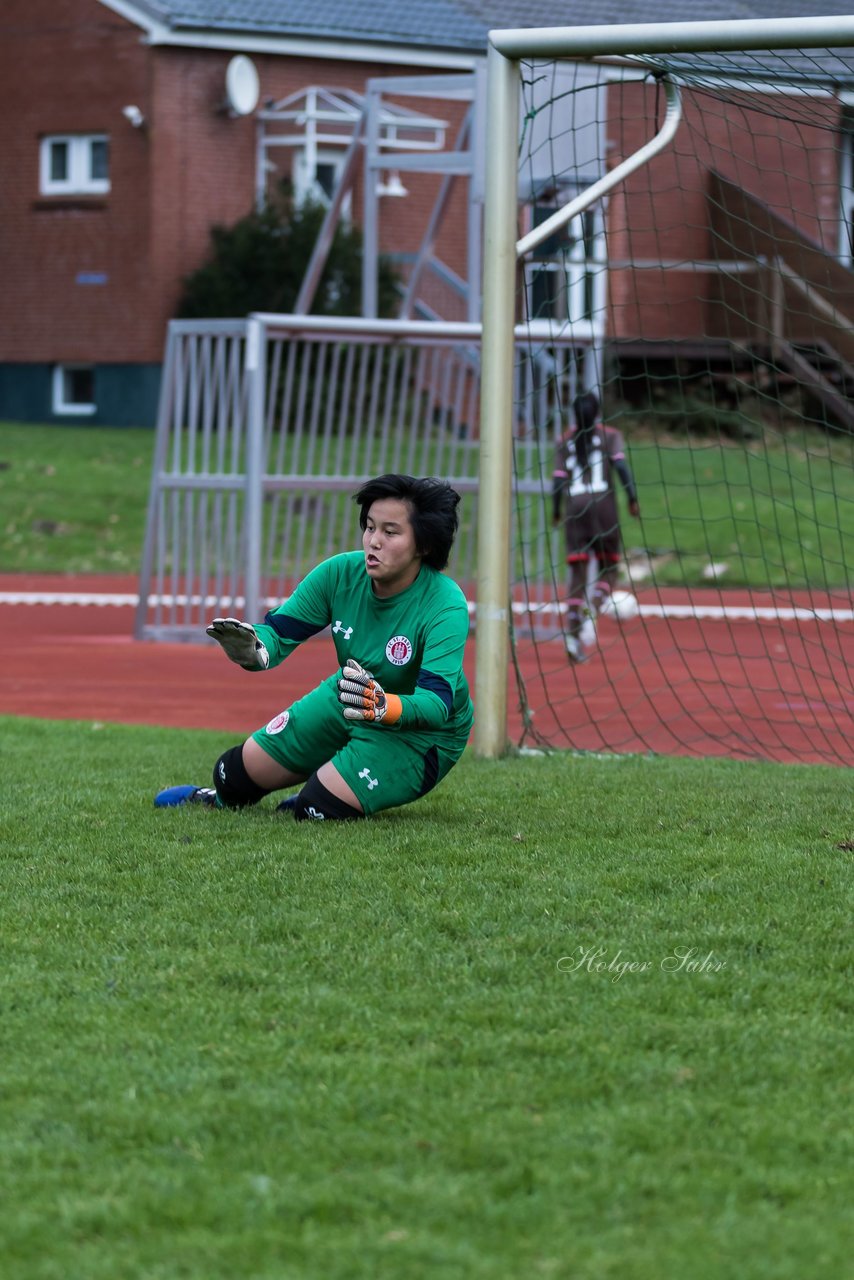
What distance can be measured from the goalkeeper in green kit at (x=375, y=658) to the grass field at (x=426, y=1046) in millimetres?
172

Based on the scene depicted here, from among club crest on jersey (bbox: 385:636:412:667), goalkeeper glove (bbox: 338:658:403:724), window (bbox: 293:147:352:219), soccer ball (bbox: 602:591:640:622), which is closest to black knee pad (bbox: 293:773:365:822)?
club crest on jersey (bbox: 385:636:412:667)

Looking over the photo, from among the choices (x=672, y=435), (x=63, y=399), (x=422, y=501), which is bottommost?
(x=422, y=501)

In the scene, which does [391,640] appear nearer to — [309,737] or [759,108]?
[309,737]

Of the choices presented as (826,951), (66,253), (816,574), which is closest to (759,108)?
(826,951)

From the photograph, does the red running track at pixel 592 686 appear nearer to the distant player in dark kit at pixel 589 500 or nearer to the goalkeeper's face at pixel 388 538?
the distant player in dark kit at pixel 589 500

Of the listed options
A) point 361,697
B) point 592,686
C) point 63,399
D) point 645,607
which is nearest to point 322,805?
point 361,697

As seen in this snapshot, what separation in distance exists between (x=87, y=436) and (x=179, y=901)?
2151cm

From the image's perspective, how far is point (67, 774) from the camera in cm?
735

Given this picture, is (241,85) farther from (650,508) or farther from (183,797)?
(183,797)

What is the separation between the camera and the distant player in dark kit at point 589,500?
12430 millimetres

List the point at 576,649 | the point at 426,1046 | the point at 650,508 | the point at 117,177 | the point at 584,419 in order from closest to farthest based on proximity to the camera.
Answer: the point at 426,1046 < the point at 576,649 < the point at 584,419 < the point at 650,508 < the point at 117,177

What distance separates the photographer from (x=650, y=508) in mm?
21188

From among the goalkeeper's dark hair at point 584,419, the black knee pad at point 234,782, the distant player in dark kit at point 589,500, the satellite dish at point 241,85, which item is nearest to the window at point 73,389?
the satellite dish at point 241,85

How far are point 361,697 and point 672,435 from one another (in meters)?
20.9
